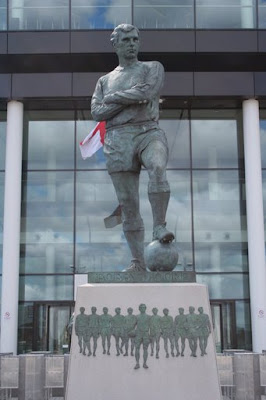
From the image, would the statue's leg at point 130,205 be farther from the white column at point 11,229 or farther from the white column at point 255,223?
the white column at point 255,223

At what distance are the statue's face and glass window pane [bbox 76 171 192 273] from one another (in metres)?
14.7

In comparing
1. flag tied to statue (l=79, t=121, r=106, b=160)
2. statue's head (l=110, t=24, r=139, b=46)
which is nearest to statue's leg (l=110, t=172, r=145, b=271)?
statue's head (l=110, t=24, r=139, b=46)

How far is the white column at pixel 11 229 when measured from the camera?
20219 millimetres

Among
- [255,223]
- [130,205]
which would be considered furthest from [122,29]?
[255,223]

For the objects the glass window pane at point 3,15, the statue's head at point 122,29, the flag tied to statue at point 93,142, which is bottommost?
the statue's head at point 122,29

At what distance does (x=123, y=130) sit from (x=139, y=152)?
0.31m

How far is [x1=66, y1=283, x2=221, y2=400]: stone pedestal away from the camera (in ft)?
19.5

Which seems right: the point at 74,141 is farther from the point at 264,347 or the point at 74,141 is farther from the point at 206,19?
the point at 264,347

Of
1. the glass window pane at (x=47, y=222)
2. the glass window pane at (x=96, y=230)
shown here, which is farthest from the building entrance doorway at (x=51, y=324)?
the glass window pane at (x=96, y=230)

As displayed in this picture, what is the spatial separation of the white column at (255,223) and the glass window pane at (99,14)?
513 cm

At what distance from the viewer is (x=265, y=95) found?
68.5 feet

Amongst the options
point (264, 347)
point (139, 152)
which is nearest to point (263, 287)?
point (264, 347)

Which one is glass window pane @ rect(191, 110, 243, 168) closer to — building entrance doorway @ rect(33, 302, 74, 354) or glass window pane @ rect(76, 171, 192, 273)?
glass window pane @ rect(76, 171, 192, 273)

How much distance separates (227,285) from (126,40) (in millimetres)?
15761
